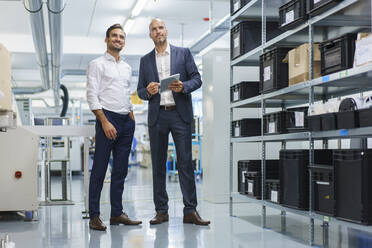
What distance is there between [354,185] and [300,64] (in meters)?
0.97

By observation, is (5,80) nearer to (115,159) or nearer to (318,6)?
(115,159)

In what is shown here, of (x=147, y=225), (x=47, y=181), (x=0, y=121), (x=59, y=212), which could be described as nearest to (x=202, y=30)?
(x=47, y=181)

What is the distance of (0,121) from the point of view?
2787 millimetres

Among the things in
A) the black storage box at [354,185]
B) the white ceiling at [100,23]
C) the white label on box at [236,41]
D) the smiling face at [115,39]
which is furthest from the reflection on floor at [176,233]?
the white ceiling at [100,23]

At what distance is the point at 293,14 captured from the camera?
3012 millimetres

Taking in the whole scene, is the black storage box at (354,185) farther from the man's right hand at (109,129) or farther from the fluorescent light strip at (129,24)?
the fluorescent light strip at (129,24)

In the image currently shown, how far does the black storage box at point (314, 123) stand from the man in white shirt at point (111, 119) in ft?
4.75

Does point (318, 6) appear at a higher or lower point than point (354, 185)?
higher

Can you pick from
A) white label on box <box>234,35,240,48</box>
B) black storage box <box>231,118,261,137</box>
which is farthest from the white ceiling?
black storage box <box>231,118,261,137</box>

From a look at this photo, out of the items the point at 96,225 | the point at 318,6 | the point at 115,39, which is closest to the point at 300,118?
the point at 318,6

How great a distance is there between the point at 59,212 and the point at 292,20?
2953 millimetres

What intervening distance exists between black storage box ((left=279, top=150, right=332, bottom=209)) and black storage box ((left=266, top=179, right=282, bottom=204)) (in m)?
0.08

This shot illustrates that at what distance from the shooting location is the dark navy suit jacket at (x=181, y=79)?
11.7 feet

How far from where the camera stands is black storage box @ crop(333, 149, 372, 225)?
231cm
